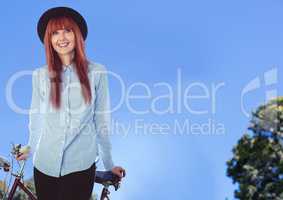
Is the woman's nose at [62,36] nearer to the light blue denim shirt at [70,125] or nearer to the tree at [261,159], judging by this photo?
the light blue denim shirt at [70,125]

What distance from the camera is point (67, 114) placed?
593 cm

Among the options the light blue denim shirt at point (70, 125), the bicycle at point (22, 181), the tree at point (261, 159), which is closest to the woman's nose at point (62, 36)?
the light blue denim shirt at point (70, 125)

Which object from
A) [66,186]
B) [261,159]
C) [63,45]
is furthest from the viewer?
[261,159]

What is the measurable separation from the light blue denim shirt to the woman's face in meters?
0.21

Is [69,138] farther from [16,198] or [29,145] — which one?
Answer: [16,198]

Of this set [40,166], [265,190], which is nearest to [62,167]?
[40,166]

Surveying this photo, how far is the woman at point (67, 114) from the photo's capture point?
Answer: 5.61 meters

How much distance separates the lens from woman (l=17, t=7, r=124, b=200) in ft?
18.4

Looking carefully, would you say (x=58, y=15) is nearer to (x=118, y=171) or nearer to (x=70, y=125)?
(x=70, y=125)

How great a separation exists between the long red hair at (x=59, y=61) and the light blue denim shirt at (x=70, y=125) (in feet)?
0.16

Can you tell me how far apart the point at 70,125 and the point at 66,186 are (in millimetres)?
636

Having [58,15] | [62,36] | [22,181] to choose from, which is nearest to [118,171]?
[22,181]

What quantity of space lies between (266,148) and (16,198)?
16.2ft

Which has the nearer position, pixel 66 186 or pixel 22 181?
pixel 66 186
